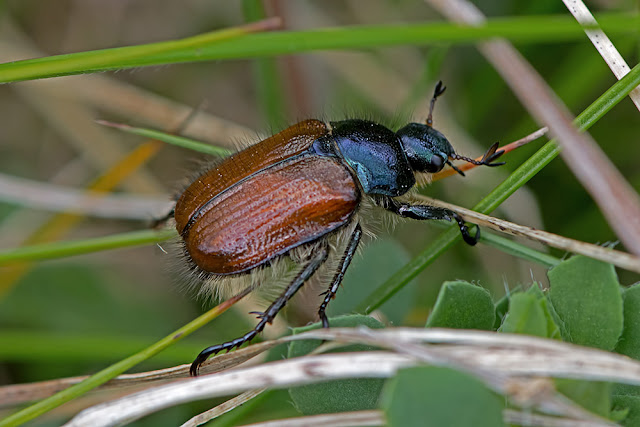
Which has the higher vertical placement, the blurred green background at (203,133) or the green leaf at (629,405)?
the blurred green background at (203,133)

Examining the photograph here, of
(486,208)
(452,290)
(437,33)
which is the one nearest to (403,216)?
(486,208)

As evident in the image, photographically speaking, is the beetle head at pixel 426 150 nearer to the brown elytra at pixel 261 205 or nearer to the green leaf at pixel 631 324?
the brown elytra at pixel 261 205

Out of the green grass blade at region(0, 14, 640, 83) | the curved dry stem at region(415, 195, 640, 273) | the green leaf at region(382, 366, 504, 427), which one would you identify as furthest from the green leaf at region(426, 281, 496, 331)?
the green grass blade at region(0, 14, 640, 83)

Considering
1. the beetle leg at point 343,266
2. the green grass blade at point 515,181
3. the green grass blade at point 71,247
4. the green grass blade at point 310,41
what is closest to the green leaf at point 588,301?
the green grass blade at point 515,181

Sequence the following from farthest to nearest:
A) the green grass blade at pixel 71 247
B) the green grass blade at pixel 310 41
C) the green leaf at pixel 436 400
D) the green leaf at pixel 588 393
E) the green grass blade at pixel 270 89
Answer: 1. the green grass blade at pixel 270 89
2. the green grass blade at pixel 71 247
3. the green grass blade at pixel 310 41
4. the green leaf at pixel 588 393
5. the green leaf at pixel 436 400

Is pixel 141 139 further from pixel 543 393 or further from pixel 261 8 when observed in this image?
pixel 543 393
